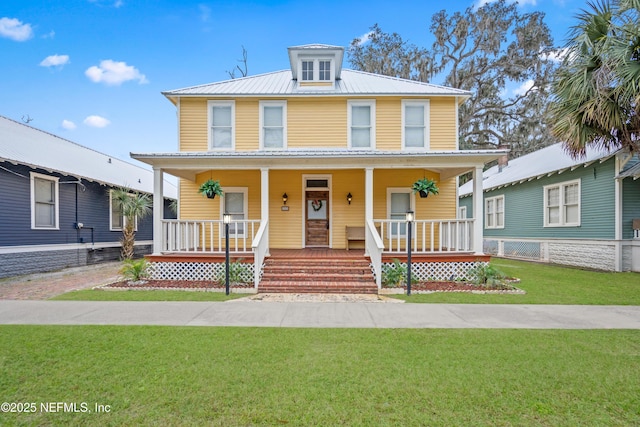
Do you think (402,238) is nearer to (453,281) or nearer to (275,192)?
(453,281)

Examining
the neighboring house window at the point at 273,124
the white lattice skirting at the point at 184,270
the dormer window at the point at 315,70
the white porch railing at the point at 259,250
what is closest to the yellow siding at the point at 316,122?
the neighboring house window at the point at 273,124

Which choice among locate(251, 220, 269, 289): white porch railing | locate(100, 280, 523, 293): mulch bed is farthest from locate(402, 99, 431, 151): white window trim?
locate(251, 220, 269, 289): white porch railing

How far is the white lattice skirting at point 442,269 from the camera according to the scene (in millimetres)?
9179

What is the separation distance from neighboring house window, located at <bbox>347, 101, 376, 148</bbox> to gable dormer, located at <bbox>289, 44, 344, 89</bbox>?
1.29 m

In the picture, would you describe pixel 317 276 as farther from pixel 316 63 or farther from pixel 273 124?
pixel 316 63

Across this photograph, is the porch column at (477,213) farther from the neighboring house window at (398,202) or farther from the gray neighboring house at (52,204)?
the gray neighboring house at (52,204)

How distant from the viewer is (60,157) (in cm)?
1253

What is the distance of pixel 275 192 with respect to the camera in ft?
38.1

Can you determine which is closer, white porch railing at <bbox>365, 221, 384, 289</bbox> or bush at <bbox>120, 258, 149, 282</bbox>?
white porch railing at <bbox>365, 221, 384, 289</bbox>

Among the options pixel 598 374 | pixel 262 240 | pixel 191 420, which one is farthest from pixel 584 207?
pixel 191 420

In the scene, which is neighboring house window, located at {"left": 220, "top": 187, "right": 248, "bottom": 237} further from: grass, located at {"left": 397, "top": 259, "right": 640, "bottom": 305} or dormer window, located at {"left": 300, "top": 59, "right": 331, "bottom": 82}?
grass, located at {"left": 397, "top": 259, "right": 640, "bottom": 305}

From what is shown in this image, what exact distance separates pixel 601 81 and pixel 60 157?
17571 millimetres

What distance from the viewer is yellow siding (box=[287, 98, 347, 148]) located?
11461 mm

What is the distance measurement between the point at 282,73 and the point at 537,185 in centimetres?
1227
